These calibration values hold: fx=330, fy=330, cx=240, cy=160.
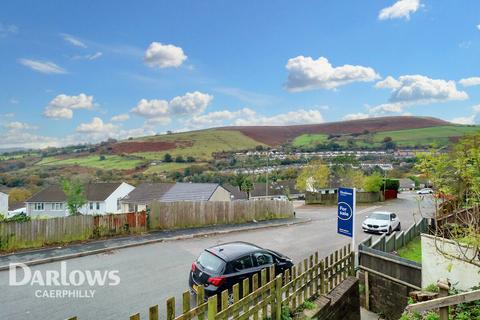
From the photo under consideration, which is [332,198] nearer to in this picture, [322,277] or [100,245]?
[100,245]

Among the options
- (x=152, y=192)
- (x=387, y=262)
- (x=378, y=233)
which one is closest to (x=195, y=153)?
(x=152, y=192)

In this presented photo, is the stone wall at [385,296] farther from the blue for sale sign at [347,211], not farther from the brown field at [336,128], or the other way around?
the brown field at [336,128]

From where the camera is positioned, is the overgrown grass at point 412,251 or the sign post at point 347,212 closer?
the sign post at point 347,212

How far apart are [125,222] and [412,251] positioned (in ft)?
45.8

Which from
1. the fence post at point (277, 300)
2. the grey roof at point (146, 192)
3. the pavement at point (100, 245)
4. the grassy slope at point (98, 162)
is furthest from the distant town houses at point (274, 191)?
the fence post at point (277, 300)

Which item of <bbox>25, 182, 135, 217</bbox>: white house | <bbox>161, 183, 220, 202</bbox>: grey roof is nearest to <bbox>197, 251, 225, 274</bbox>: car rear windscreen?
<bbox>161, 183, 220, 202</bbox>: grey roof

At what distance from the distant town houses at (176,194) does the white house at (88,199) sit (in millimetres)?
13843

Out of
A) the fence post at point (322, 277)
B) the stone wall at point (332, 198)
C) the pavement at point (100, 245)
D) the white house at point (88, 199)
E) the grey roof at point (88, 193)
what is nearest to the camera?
the fence post at point (322, 277)

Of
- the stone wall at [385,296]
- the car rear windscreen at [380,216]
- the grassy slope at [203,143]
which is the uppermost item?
the grassy slope at [203,143]

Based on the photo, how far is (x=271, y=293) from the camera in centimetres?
627

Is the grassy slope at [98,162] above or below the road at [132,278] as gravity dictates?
above

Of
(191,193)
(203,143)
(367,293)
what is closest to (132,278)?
(367,293)

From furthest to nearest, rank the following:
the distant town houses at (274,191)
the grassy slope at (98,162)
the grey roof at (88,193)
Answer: the grassy slope at (98,162), the distant town houses at (274,191), the grey roof at (88,193)

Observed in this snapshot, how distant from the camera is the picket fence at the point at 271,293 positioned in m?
4.79
